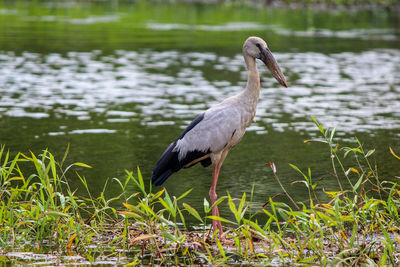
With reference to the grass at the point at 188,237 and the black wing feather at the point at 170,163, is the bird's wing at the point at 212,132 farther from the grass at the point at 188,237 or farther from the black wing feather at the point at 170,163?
the grass at the point at 188,237

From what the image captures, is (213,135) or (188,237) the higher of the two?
(213,135)

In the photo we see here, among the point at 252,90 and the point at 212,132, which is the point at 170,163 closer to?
the point at 212,132

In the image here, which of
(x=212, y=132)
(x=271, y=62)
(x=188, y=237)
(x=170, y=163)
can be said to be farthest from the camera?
(x=271, y=62)

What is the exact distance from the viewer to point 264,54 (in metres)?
7.57

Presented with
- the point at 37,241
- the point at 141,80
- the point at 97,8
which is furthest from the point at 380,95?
the point at 97,8

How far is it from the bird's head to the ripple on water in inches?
210

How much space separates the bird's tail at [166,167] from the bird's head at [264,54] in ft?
4.28

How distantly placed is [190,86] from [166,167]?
1031 cm

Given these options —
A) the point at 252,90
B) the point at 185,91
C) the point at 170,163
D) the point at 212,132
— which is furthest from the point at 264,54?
the point at 185,91

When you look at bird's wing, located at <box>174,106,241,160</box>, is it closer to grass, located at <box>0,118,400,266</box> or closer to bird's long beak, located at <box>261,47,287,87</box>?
bird's long beak, located at <box>261,47,287,87</box>

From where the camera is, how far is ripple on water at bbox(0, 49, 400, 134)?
46.4 ft

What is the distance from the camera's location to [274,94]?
16.9m

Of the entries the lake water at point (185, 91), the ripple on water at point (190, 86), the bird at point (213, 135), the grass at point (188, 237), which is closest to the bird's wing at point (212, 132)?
the bird at point (213, 135)

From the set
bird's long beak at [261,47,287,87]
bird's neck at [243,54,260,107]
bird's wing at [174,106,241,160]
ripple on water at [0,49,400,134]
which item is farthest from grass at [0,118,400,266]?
ripple on water at [0,49,400,134]
